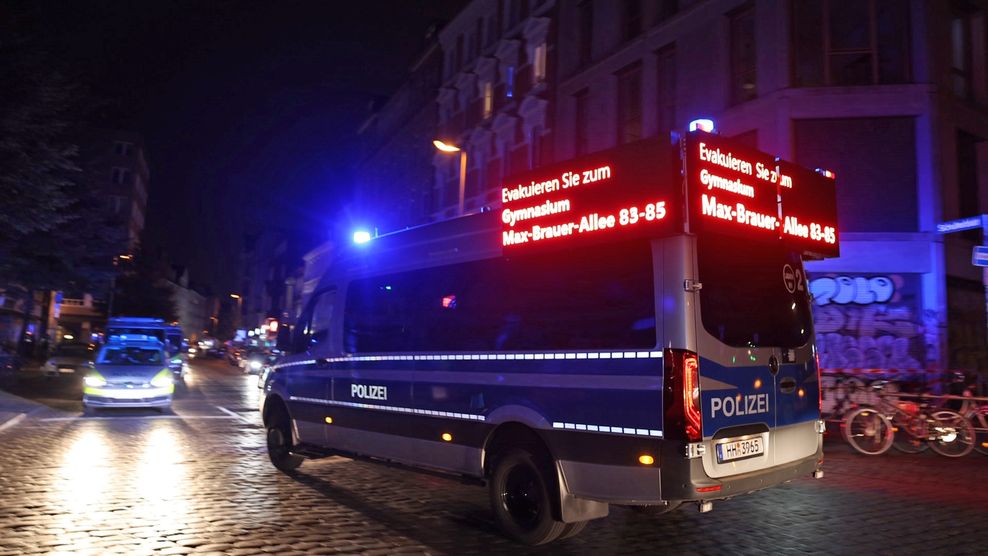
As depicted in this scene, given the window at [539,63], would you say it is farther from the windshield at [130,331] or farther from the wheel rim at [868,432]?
the windshield at [130,331]

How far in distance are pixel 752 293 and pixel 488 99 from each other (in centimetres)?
2480

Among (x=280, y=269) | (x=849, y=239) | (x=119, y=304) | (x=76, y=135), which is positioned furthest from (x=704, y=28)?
(x=280, y=269)

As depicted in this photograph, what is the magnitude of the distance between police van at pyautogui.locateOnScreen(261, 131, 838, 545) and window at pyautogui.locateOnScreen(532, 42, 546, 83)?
19.1 metres

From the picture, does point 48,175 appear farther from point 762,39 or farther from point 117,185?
point 117,185

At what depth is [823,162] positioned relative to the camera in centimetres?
1527

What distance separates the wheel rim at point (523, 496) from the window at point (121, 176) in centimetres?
8976

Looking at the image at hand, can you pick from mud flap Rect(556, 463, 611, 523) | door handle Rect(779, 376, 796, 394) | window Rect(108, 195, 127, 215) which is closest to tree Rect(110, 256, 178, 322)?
window Rect(108, 195, 127, 215)

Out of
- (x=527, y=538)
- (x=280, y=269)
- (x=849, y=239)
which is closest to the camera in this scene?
(x=527, y=538)

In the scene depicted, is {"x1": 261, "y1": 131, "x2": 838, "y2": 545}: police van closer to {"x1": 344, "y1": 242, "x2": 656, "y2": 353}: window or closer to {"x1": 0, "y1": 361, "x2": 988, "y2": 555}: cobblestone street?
{"x1": 344, "y1": 242, "x2": 656, "y2": 353}: window

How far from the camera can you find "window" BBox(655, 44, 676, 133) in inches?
733

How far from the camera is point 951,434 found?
403 inches

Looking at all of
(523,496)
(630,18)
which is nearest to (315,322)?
Answer: (523,496)

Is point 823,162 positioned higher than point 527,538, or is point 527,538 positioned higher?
point 823,162

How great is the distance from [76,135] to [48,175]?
4783 mm
